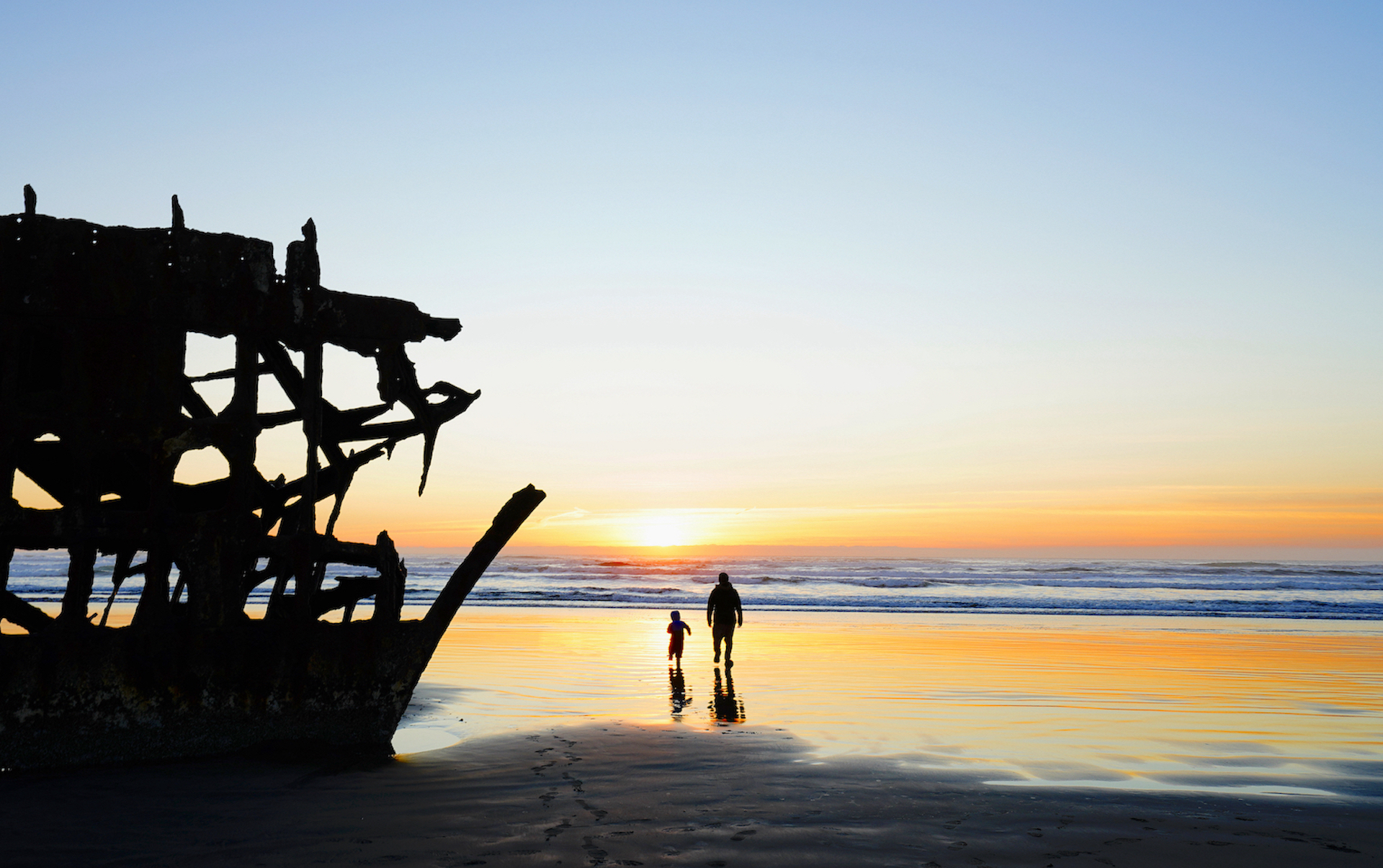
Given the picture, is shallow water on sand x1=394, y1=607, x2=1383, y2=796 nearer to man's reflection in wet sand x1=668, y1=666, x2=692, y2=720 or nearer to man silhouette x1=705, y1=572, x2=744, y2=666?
man's reflection in wet sand x1=668, y1=666, x2=692, y2=720

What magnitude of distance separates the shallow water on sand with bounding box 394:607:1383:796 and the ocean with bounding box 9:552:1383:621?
13.2m

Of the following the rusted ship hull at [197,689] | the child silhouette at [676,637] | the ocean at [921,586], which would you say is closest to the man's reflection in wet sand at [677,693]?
the child silhouette at [676,637]

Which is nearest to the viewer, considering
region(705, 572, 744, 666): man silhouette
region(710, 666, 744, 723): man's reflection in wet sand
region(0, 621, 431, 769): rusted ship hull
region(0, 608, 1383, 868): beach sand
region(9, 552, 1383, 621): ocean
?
region(0, 608, 1383, 868): beach sand

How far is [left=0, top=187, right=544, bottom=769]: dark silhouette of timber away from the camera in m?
6.93

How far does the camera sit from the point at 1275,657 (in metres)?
17.9

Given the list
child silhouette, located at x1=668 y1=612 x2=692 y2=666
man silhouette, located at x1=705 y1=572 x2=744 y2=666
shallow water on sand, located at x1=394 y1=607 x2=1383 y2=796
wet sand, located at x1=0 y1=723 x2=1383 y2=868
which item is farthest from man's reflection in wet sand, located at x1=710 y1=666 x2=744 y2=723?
wet sand, located at x1=0 y1=723 x2=1383 y2=868

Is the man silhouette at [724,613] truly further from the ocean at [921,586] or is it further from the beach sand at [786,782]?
the ocean at [921,586]

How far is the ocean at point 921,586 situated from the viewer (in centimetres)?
3572

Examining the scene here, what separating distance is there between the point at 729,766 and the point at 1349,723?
746 cm

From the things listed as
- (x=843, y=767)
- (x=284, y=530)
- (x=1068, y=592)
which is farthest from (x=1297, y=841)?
(x=1068, y=592)

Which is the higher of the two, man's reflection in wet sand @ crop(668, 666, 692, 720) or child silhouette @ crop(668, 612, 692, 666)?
child silhouette @ crop(668, 612, 692, 666)

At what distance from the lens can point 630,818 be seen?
6160 mm

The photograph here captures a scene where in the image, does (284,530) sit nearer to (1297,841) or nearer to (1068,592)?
(1297,841)

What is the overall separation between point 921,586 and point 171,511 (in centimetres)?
4729
